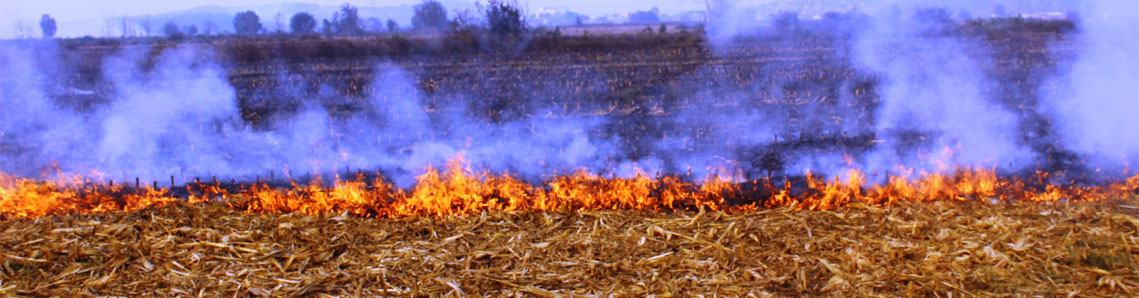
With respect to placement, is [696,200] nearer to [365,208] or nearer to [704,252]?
[704,252]

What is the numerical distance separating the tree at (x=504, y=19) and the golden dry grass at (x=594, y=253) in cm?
1709

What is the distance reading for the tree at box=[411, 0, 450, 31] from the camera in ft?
116

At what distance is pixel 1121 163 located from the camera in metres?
6.53

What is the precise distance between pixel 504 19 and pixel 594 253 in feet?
60.0

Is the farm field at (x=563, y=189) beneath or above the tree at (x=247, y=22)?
beneath

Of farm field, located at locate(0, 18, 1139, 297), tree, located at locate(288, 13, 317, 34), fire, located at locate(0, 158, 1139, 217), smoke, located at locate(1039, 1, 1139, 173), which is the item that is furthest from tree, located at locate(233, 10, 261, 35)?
smoke, located at locate(1039, 1, 1139, 173)

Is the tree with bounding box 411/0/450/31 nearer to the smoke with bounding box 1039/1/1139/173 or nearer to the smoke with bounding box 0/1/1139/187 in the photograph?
the smoke with bounding box 0/1/1139/187

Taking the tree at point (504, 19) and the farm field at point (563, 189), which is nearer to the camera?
the farm field at point (563, 189)

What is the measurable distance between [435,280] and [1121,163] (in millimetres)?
6353

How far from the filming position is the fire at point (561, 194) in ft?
17.1

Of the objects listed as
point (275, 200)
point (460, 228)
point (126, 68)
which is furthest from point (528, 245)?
point (126, 68)

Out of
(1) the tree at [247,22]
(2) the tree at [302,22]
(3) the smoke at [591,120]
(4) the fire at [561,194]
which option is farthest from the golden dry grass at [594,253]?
(1) the tree at [247,22]

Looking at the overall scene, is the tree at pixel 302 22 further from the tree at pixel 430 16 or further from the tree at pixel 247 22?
the tree at pixel 430 16

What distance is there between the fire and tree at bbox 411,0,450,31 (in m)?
29.4
